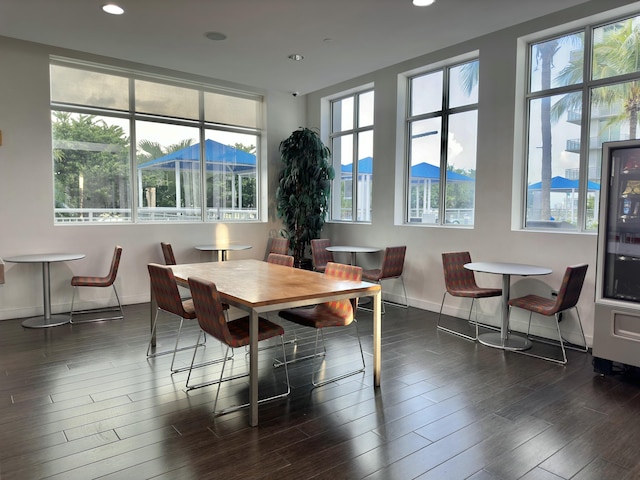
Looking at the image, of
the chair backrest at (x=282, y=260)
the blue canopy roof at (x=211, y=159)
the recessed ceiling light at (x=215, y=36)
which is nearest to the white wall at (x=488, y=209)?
the chair backrest at (x=282, y=260)

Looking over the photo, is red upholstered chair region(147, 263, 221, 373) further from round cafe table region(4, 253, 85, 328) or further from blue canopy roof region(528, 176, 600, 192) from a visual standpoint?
blue canopy roof region(528, 176, 600, 192)

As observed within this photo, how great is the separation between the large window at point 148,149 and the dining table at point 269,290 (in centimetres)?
263

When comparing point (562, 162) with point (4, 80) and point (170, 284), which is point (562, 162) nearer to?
point (170, 284)

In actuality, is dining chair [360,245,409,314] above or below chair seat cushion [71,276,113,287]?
above

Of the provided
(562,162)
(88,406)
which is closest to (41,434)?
(88,406)

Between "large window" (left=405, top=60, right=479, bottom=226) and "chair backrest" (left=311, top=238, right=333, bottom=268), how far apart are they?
1.35 metres

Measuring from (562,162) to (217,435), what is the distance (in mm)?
4285

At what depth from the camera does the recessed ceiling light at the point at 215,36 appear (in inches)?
192

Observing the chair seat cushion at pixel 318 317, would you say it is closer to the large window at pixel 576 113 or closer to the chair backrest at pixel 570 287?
the chair backrest at pixel 570 287

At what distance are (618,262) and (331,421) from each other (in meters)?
2.63

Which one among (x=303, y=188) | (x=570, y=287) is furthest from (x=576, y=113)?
(x=303, y=188)

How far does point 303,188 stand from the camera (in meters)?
7.01

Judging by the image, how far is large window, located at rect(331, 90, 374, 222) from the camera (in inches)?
276

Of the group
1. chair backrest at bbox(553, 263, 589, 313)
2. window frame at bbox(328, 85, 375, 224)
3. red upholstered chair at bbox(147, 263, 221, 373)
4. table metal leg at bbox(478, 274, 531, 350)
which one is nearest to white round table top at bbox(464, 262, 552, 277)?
table metal leg at bbox(478, 274, 531, 350)
